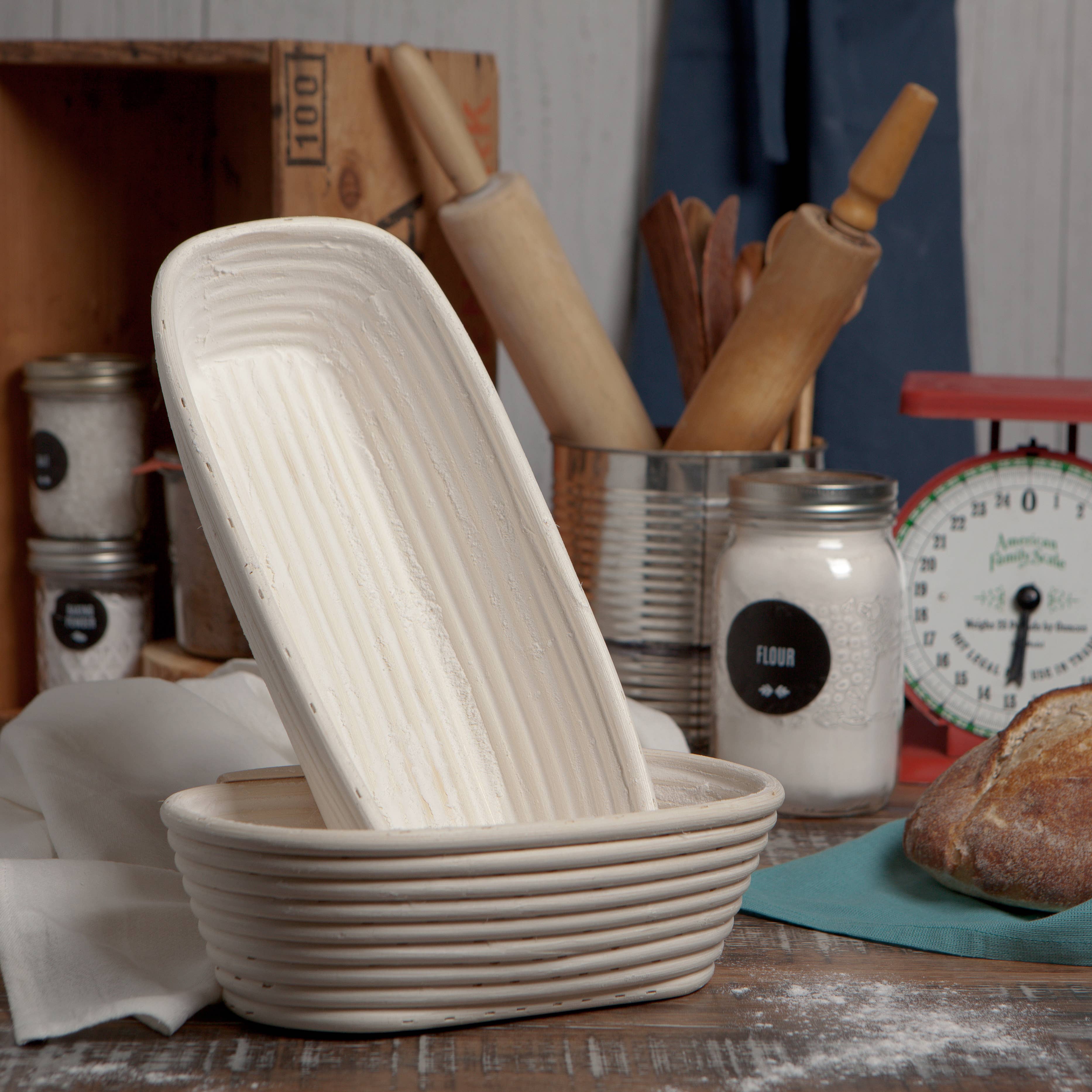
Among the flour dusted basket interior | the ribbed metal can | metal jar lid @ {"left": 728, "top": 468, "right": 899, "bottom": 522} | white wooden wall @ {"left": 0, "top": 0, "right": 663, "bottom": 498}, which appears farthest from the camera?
white wooden wall @ {"left": 0, "top": 0, "right": 663, "bottom": 498}

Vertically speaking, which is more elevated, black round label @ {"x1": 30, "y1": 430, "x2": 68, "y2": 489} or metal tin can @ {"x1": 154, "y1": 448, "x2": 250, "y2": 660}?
black round label @ {"x1": 30, "y1": 430, "x2": 68, "y2": 489}

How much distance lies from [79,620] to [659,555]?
21.3 inches

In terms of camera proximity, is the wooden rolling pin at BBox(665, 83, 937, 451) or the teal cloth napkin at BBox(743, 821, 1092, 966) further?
the wooden rolling pin at BBox(665, 83, 937, 451)

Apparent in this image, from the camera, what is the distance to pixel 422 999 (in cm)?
51

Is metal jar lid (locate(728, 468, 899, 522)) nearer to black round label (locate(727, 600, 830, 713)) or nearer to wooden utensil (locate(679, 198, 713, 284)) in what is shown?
black round label (locate(727, 600, 830, 713))

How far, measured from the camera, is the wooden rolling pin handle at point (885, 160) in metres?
0.88

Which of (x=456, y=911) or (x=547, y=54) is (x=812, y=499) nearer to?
(x=456, y=911)

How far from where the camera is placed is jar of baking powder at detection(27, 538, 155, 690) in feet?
3.74

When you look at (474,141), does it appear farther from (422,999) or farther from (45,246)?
(422,999)

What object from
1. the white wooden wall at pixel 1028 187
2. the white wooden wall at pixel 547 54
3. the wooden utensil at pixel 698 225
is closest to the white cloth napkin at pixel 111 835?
the wooden utensil at pixel 698 225

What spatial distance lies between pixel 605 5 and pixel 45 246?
722 millimetres

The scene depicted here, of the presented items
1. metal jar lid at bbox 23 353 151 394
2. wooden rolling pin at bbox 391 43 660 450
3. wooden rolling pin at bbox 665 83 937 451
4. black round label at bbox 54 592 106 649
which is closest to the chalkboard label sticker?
black round label at bbox 54 592 106 649

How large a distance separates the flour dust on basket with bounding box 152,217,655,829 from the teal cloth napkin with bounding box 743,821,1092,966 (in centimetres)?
13

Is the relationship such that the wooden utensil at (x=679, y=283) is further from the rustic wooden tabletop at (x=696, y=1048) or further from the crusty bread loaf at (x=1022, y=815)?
the rustic wooden tabletop at (x=696, y=1048)
